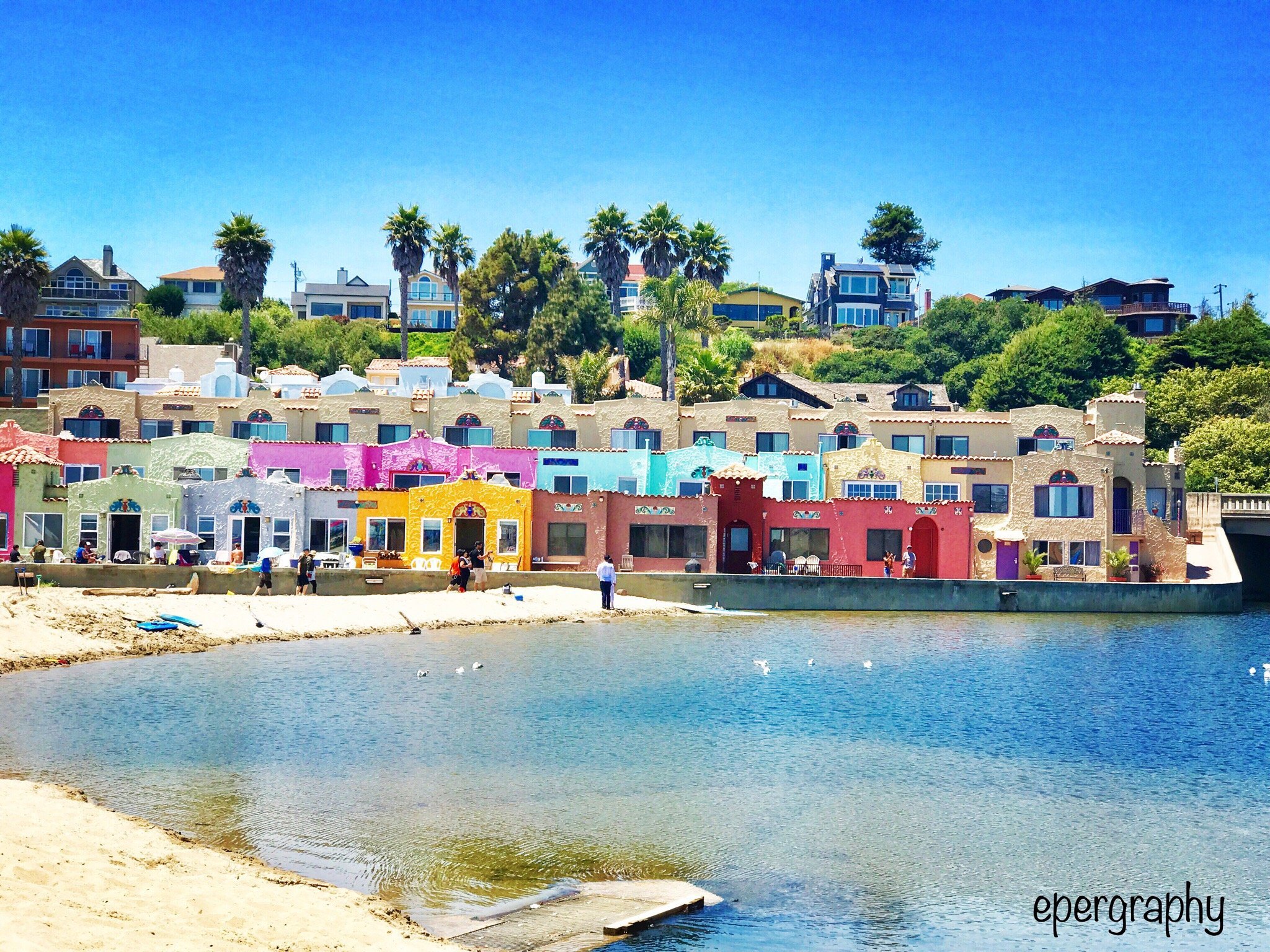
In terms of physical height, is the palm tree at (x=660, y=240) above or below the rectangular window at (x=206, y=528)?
above

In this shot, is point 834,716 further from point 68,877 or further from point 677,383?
point 677,383

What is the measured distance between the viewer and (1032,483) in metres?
71.2

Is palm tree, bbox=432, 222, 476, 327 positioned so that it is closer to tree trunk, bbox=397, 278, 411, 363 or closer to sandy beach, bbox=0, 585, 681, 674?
tree trunk, bbox=397, 278, 411, 363

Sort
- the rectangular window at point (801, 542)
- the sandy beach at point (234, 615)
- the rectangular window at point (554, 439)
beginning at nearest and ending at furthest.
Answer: the sandy beach at point (234, 615) → the rectangular window at point (801, 542) → the rectangular window at point (554, 439)

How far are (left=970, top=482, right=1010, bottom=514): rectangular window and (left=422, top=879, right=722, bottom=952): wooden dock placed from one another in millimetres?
54513

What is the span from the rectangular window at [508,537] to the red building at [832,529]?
31.0ft

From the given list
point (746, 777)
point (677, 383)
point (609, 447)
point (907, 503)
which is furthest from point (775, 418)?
point (746, 777)

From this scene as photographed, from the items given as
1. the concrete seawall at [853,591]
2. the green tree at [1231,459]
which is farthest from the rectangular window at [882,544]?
the green tree at [1231,459]

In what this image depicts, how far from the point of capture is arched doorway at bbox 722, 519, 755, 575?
68.9 meters

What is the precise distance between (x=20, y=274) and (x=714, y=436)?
151 ft

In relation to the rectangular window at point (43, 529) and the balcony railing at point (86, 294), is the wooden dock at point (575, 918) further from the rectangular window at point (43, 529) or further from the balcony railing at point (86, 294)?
the balcony railing at point (86, 294)

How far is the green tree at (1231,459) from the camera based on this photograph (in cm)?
8688

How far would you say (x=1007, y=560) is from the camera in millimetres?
70062

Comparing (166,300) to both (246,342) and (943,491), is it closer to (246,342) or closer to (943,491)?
(246,342)
